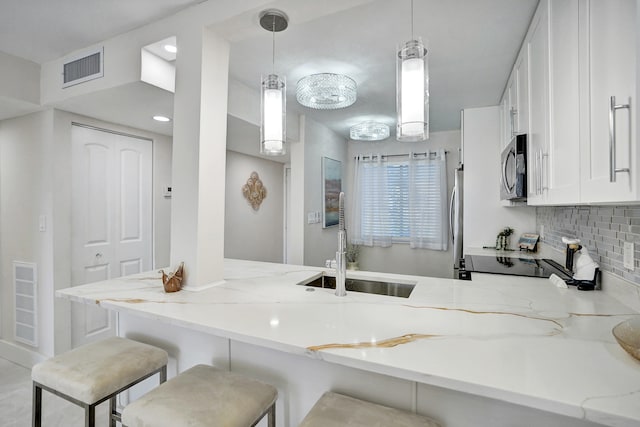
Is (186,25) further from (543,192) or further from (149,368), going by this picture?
(543,192)

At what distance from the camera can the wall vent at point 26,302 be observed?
8.39 feet

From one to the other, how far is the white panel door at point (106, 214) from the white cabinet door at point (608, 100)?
10.8 ft

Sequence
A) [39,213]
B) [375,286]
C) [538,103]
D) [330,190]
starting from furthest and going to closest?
[330,190]
[39,213]
[375,286]
[538,103]

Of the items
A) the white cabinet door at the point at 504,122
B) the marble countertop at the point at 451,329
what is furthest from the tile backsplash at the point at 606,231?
the white cabinet door at the point at 504,122

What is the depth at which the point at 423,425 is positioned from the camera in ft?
2.96

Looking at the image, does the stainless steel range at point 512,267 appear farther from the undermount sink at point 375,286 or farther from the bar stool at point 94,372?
the bar stool at point 94,372

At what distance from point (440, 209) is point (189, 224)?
11.7ft

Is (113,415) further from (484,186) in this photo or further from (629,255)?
(484,186)

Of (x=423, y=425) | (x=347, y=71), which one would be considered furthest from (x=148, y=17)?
(x=423, y=425)

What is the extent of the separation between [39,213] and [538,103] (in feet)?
11.6

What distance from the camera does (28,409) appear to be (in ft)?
6.81

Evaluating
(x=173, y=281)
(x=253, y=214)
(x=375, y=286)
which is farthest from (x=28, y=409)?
(x=253, y=214)

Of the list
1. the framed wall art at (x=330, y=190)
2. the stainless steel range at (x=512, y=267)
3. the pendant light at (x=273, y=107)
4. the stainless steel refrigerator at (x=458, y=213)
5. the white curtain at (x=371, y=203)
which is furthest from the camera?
the white curtain at (x=371, y=203)

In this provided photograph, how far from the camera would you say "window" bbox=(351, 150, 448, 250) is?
436 cm
